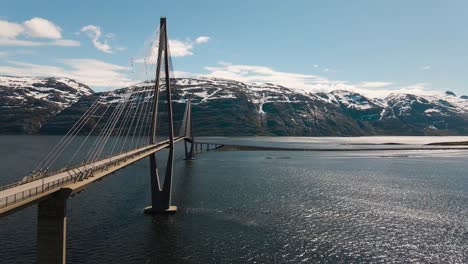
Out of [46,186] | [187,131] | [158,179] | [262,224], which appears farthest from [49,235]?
[187,131]

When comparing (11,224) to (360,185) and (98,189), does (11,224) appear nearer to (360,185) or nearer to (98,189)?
(98,189)

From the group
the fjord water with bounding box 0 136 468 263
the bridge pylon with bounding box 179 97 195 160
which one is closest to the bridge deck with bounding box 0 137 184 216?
the fjord water with bounding box 0 136 468 263

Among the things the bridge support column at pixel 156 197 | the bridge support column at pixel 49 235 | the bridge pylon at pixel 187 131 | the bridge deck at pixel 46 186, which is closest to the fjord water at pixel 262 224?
the bridge support column at pixel 156 197

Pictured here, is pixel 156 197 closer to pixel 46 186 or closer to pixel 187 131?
pixel 46 186

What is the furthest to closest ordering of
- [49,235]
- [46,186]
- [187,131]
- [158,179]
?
[187,131]
[158,179]
[46,186]
[49,235]

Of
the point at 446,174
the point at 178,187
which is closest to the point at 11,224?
the point at 178,187
